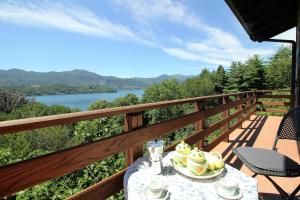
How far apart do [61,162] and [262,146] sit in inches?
159

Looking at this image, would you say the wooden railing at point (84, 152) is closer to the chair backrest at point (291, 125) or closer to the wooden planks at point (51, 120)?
the wooden planks at point (51, 120)

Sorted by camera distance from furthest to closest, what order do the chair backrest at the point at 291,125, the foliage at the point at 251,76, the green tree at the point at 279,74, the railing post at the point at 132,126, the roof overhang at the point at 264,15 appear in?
the foliage at the point at 251,76, the green tree at the point at 279,74, the roof overhang at the point at 264,15, the chair backrest at the point at 291,125, the railing post at the point at 132,126

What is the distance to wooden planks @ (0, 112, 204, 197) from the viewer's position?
1.20 metres

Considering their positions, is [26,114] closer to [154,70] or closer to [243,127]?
[243,127]

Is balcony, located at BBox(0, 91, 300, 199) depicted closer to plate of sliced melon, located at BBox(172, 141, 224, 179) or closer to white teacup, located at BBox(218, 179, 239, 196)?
plate of sliced melon, located at BBox(172, 141, 224, 179)

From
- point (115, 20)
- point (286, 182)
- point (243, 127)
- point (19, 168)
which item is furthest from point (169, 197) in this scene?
point (115, 20)

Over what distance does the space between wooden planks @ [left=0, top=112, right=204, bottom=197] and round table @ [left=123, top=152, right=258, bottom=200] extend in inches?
9.1

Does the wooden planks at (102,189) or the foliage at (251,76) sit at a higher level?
the foliage at (251,76)

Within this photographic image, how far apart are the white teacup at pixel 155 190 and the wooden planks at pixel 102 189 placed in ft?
1.70

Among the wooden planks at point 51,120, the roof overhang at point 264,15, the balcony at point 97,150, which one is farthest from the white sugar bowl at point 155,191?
the roof overhang at point 264,15

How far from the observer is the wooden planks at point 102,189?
1.59m

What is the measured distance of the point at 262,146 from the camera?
4.55 m

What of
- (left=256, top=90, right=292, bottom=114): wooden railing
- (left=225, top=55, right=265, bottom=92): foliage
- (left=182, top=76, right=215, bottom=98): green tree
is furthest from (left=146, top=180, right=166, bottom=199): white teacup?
(left=182, top=76, right=215, bottom=98): green tree

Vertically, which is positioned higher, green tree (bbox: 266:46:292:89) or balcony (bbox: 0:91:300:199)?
green tree (bbox: 266:46:292:89)
